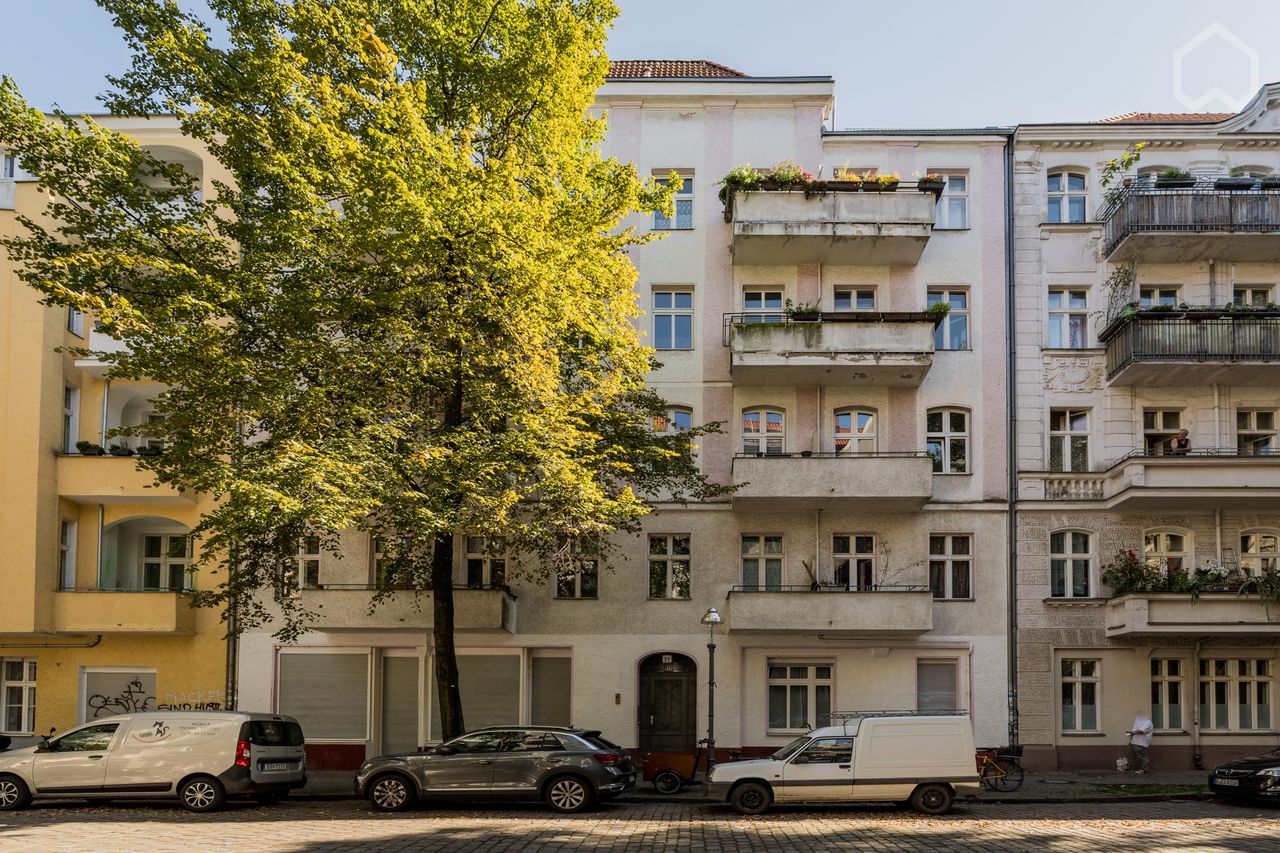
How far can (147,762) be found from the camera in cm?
1922

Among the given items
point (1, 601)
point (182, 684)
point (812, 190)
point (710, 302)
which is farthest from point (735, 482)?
point (1, 601)

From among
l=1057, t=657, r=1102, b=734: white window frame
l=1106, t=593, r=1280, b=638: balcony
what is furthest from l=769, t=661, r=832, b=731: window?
l=1106, t=593, r=1280, b=638: balcony

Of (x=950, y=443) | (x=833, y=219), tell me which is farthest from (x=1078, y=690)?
(x=833, y=219)

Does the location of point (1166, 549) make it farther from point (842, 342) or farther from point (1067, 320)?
point (842, 342)

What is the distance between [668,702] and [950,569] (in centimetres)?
714

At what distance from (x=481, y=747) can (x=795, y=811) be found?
5228mm

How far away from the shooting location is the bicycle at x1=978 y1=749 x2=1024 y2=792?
2191 cm

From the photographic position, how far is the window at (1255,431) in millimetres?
27688

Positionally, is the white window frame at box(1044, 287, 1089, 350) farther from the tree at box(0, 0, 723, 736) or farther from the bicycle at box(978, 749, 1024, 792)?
the tree at box(0, 0, 723, 736)

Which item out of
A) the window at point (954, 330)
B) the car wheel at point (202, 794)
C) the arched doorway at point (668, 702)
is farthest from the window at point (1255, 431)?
the car wheel at point (202, 794)

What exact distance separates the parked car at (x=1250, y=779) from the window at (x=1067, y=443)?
8.64 m

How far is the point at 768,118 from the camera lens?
1133 inches

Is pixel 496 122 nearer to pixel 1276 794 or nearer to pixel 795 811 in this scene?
pixel 795 811

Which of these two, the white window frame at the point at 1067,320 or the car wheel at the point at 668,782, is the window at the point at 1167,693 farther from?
the car wheel at the point at 668,782
